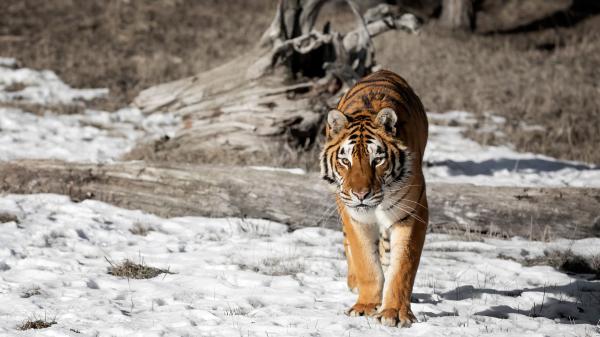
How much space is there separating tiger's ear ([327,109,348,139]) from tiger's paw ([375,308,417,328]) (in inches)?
46.6

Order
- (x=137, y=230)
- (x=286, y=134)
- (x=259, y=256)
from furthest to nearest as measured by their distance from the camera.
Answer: (x=286, y=134) → (x=137, y=230) → (x=259, y=256)

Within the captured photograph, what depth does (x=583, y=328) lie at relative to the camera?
5219 millimetres

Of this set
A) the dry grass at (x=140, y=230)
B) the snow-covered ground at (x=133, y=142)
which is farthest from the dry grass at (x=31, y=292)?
the snow-covered ground at (x=133, y=142)

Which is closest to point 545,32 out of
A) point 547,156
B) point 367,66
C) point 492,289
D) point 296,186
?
point 547,156

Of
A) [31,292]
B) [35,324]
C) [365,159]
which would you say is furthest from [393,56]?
[35,324]

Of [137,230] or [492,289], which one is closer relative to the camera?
[492,289]

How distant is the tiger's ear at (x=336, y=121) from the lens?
199 inches

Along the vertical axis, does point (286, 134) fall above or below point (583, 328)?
above

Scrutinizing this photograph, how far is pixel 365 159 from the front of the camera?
4.86 meters

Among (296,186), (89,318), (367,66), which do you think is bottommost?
(89,318)

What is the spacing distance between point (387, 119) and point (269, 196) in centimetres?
A: 335

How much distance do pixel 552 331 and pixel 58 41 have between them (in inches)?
616

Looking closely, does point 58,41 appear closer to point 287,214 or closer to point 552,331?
point 287,214

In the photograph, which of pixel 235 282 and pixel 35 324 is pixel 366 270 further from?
pixel 35 324
